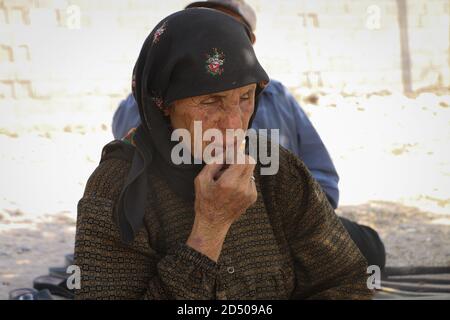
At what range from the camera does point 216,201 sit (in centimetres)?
206

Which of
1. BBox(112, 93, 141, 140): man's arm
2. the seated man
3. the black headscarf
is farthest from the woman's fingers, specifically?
BBox(112, 93, 141, 140): man's arm

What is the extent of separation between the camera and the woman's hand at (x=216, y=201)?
2.05 meters

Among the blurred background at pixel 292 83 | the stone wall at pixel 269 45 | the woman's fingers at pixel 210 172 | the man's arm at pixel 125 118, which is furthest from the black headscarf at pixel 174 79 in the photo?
the stone wall at pixel 269 45

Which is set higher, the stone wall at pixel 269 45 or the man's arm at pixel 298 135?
the stone wall at pixel 269 45

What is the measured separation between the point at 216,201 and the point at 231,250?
0.30m

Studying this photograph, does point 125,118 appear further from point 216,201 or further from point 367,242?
point 216,201

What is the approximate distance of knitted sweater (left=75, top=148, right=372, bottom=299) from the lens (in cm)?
207

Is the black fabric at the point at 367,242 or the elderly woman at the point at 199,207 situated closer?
the elderly woman at the point at 199,207

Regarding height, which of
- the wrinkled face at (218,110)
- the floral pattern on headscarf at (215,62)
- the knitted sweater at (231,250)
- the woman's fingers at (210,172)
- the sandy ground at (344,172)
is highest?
the floral pattern on headscarf at (215,62)

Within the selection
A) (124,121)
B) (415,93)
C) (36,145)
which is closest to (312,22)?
(415,93)

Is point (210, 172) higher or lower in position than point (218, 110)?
lower

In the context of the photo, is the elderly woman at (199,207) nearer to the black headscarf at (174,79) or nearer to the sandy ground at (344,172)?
the black headscarf at (174,79)

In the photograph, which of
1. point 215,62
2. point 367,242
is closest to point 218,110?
point 215,62

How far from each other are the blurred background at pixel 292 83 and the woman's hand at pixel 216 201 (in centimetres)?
449
